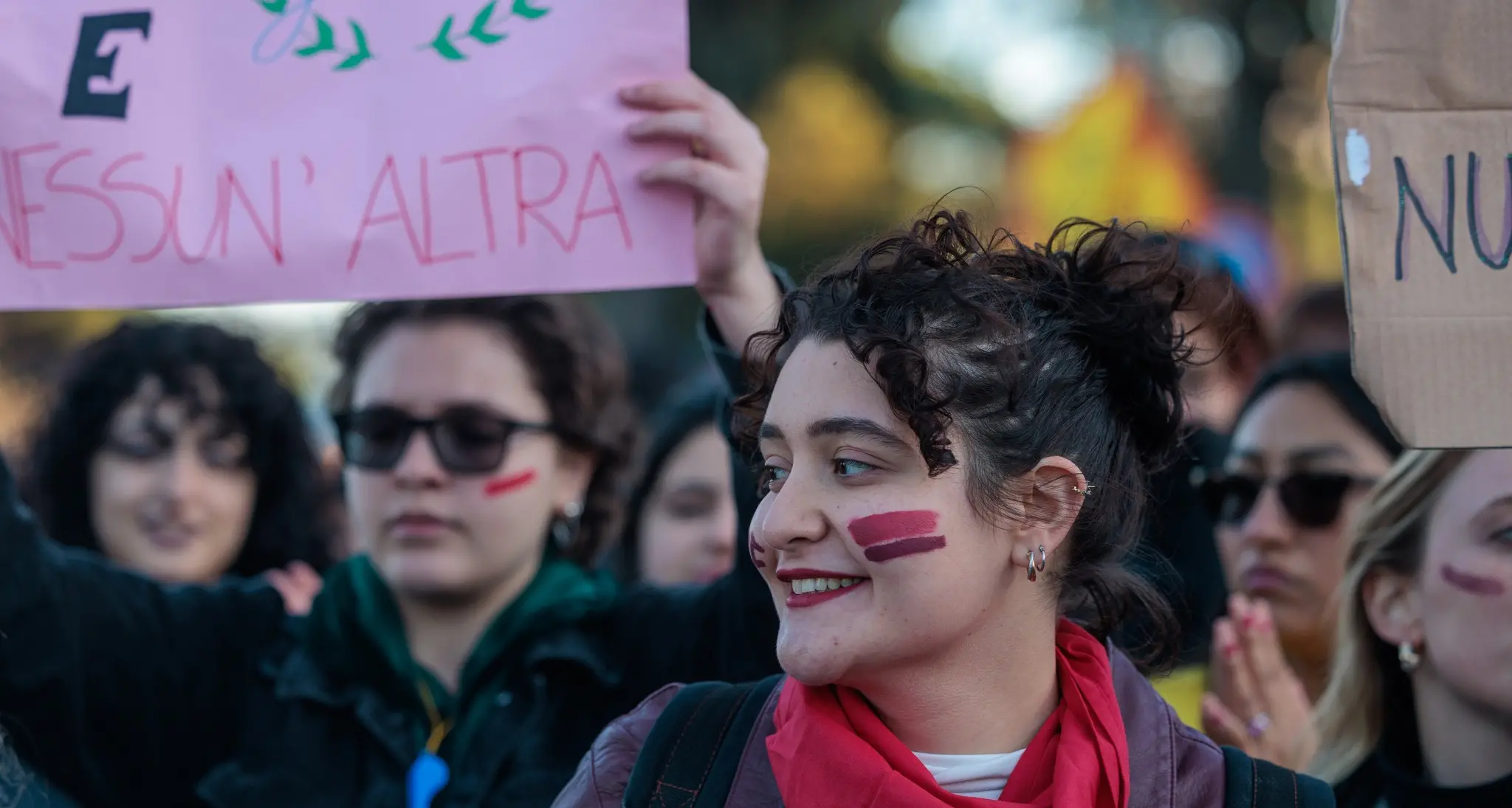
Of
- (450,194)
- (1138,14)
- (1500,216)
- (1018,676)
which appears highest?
(1138,14)

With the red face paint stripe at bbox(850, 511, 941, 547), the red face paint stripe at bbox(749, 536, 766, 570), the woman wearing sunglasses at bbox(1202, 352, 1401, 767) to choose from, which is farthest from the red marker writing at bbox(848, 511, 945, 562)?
the woman wearing sunglasses at bbox(1202, 352, 1401, 767)

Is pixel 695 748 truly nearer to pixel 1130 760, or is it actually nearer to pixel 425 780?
pixel 1130 760

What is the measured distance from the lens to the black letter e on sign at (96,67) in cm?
291

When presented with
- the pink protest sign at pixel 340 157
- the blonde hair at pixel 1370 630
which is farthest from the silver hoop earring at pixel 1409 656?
the pink protest sign at pixel 340 157

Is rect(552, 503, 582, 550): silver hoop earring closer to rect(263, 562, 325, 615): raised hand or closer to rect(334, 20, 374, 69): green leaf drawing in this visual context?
rect(263, 562, 325, 615): raised hand

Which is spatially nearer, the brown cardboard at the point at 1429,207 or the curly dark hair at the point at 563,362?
the brown cardboard at the point at 1429,207

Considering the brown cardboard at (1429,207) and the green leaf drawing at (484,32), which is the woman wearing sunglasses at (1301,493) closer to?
the brown cardboard at (1429,207)

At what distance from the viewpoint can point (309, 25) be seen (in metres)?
2.94

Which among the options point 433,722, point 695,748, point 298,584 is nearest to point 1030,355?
point 695,748

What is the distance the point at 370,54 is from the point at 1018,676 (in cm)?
156

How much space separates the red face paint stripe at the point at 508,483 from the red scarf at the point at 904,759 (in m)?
1.27

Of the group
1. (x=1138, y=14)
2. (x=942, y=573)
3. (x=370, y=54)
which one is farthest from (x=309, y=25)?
(x=1138, y=14)

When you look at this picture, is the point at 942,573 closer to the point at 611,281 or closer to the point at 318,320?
the point at 611,281

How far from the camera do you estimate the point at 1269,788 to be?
7.20 feet
